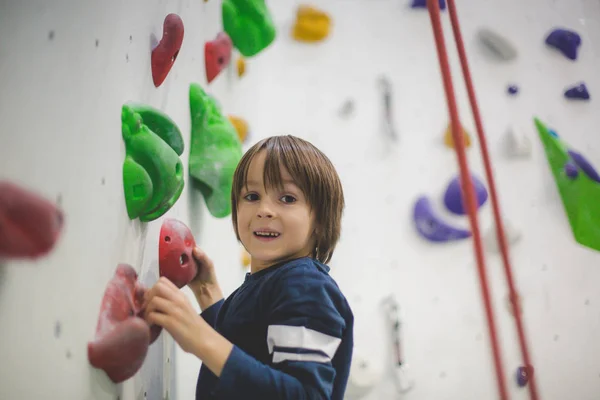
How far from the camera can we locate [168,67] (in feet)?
2.12

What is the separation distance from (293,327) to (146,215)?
23 centimetres

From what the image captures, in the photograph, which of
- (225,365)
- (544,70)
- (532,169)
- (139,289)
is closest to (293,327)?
(225,365)

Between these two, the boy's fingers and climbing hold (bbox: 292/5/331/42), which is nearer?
the boy's fingers

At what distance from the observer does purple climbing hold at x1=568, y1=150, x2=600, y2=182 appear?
48.0 inches

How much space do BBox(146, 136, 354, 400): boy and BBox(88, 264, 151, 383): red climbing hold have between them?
0.02 m

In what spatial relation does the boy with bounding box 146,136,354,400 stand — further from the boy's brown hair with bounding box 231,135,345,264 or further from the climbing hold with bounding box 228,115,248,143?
the climbing hold with bounding box 228,115,248,143

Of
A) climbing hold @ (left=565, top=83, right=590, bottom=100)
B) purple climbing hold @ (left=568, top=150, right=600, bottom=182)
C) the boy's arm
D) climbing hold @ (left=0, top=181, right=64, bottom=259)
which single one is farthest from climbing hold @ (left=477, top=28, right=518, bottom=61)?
climbing hold @ (left=0, top=181, right=64, bottom=259)

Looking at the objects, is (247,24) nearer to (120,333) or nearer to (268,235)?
(268,235)

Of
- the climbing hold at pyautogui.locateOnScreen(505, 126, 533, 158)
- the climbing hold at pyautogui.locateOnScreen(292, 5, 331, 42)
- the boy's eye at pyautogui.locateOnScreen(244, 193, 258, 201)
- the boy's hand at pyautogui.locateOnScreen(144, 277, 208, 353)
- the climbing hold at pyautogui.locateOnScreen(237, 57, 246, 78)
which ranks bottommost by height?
the boy's hand at pyautogui.locateOnScreen(144, 277, 208, 353)

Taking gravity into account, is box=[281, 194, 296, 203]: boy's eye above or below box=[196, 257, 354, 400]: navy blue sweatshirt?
above

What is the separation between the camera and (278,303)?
528mm

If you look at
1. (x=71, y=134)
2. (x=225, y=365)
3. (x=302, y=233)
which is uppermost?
(x=71, y=134)

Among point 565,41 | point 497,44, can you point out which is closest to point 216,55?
point 497,44

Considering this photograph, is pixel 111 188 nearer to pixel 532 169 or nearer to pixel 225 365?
pixel 225 365
